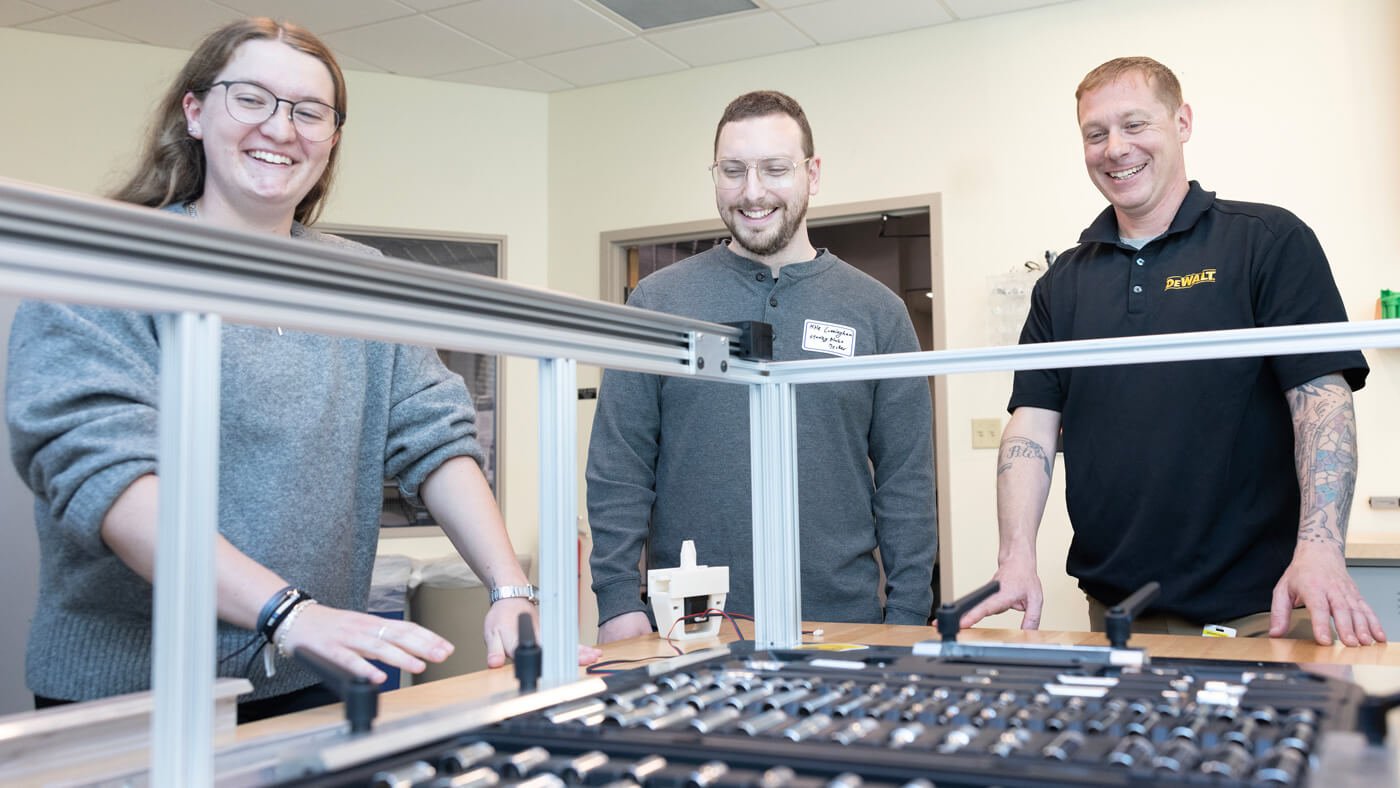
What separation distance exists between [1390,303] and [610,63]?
2738mm

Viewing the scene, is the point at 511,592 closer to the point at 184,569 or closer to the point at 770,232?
the point at 184,569

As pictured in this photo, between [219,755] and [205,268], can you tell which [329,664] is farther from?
[205,268]

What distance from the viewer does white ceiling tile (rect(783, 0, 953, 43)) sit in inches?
149

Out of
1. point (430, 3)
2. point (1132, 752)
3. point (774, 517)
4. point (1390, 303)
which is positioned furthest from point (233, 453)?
point (1390, 303)

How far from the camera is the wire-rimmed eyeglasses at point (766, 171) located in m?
1.84

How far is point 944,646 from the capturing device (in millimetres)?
994

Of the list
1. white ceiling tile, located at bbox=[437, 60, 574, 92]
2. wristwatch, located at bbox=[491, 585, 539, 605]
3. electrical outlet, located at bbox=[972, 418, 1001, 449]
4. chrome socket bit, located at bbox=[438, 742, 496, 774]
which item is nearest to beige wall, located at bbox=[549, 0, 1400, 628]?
electrical outlet, located at bbox=[972, 418, 1001, 449]

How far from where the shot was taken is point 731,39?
4.08m

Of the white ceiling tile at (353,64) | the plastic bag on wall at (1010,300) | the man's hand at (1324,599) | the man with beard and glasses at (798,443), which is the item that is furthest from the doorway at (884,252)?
the man's hand at (1324,599)

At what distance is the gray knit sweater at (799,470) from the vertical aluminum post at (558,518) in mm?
806

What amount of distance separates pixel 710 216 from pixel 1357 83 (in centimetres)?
215

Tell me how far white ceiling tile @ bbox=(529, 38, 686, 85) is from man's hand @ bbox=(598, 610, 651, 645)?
2.88m

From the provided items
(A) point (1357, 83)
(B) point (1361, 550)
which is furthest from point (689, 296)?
(A) point (1357, 83)

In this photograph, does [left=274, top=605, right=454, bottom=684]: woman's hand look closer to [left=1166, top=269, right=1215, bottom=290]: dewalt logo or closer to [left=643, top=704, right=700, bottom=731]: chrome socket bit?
[left=643, top=704, right=700, bottom=731]: chrome socket bit
